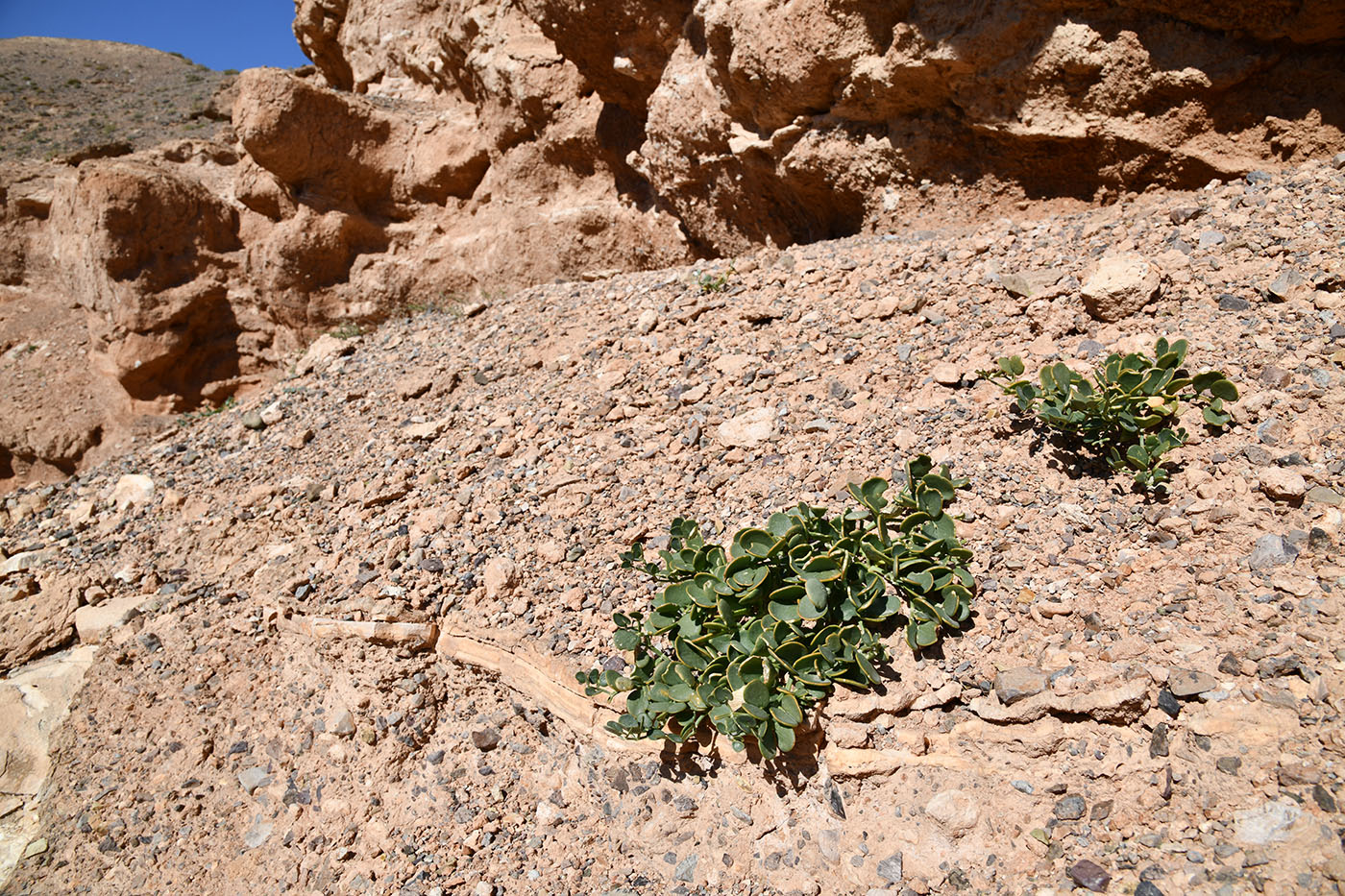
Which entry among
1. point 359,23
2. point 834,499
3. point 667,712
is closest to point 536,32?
point 359,23

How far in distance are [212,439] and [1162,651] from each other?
4.63 m

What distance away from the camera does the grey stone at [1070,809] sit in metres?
1.79

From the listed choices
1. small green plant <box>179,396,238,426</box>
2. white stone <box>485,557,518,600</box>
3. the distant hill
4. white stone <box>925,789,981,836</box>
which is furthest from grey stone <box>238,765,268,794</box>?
the distant hill

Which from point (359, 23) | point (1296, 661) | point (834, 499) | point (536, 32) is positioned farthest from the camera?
point (359, 23)

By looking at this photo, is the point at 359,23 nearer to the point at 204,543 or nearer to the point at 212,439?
the point at 212,439

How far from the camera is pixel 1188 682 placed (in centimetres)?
184

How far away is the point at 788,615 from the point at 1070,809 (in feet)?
2.58

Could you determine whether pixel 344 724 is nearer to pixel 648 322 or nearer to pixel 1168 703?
pixel 648 322

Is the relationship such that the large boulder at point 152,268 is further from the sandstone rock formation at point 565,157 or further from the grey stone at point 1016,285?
the grey stone at point 1016,285

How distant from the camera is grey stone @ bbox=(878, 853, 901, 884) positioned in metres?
1.88

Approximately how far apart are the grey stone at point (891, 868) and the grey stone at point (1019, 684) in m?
0.47

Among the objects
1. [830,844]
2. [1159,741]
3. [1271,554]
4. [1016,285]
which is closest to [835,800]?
[830,844]

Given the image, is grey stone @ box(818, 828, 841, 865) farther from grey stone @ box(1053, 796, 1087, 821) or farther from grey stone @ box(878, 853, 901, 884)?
grey stone @ box(1053, 796, 1087, 821)

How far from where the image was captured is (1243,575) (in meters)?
1.99
